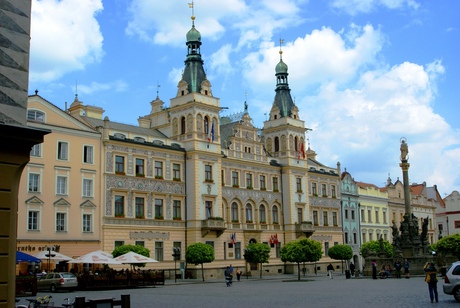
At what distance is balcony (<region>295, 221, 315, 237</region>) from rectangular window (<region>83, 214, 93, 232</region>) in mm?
26590

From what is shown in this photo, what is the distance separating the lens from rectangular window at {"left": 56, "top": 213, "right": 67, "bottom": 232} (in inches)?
1874

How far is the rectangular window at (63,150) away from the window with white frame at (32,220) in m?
5.18

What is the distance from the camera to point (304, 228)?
224 ft

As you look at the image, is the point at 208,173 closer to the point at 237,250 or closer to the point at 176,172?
the point at 176,172

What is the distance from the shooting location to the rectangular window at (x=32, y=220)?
149ft

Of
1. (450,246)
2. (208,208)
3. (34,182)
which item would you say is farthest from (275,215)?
(34,182)

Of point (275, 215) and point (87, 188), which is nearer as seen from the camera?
point (87, 188)

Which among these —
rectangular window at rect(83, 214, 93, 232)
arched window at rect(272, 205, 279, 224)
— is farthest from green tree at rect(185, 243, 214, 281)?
arched window at rect(272, 205, 279, 224)

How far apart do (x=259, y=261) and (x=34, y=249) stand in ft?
70.9

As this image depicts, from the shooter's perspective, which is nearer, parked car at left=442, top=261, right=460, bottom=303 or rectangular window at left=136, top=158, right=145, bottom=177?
parked car at left=442, top=261, right=460, bottom=303

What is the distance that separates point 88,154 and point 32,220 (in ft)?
25.5

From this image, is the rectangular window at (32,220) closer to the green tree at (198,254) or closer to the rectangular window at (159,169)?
the rectangular window at (159,169)

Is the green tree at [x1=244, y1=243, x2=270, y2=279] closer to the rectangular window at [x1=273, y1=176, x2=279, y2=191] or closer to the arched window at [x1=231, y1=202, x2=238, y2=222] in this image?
the arched window at [x1=231, y1=202, x2=238, y2=222]

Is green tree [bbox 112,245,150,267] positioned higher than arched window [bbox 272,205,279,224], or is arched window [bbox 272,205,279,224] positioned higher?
arched window [bbox 272,205,279,224]
